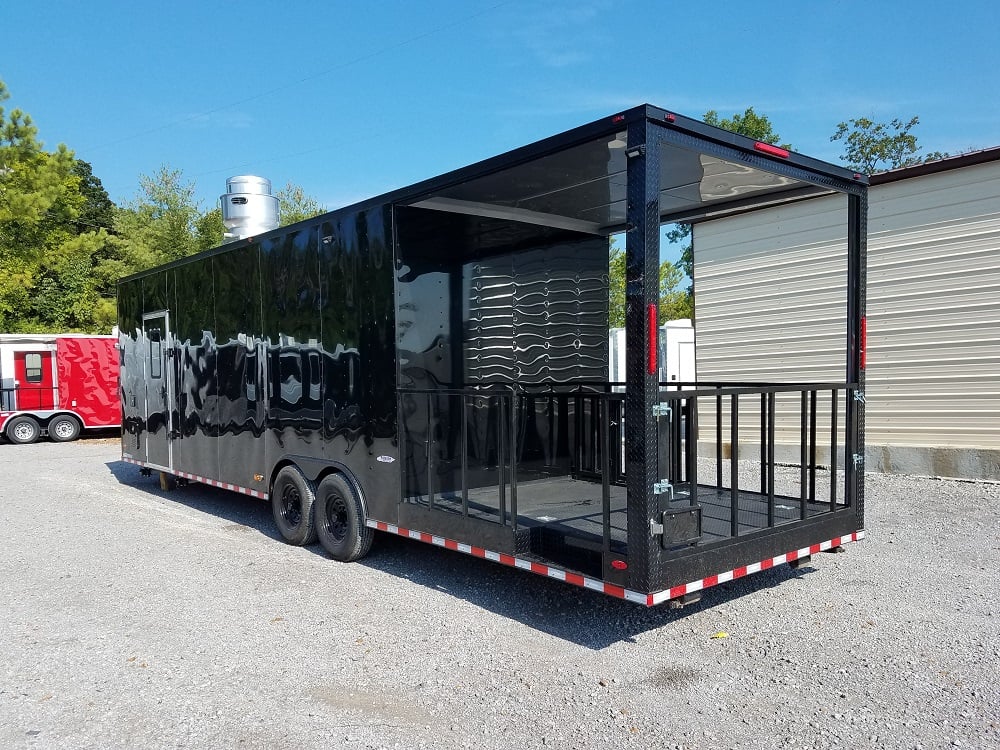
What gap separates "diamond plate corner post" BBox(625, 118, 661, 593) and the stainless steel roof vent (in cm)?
704

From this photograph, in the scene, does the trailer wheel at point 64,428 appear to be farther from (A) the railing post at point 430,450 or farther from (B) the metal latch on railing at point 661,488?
(B) the metal latch on railing at point 661,488

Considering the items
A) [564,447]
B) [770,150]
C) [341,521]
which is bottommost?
[341,521]

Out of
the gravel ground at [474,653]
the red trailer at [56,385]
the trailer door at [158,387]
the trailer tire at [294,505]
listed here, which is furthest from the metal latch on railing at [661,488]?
the red trailer at [56,385]

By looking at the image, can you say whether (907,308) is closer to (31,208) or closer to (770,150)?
(770,150)

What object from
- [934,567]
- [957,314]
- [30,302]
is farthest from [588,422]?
[30,302]

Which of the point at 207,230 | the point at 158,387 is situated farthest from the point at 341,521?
the point at 207,230

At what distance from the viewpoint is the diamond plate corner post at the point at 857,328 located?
545cm

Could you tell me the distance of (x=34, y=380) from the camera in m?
18.5

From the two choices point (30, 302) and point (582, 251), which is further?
point (30, 302)

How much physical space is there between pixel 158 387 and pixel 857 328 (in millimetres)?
7746

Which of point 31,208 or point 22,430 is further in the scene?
point 31,208

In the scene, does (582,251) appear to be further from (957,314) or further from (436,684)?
(957,314)

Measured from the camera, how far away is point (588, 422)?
732cm

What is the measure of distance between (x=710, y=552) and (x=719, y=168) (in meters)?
2.48
